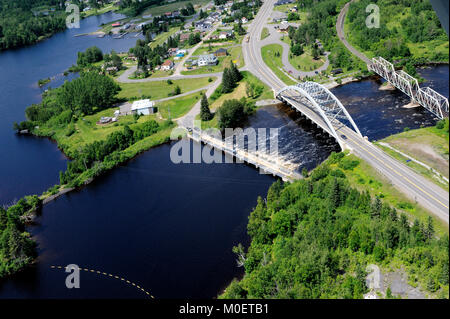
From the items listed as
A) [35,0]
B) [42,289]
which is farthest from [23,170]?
[35,0]

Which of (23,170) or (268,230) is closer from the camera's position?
(268,230)

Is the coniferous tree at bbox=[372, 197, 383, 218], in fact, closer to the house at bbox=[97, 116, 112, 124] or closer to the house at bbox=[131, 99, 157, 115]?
the house at bbox=[131, 99, 157, 115]

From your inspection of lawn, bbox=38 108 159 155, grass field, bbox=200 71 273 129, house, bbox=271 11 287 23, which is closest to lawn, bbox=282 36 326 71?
grass field, bbox=200 71 273 129

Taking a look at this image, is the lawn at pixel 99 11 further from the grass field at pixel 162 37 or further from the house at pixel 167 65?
the house at pixel 167 65

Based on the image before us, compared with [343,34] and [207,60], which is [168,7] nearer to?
[207,60]

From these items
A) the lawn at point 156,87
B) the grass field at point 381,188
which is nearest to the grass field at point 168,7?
the lawn at point 156,87

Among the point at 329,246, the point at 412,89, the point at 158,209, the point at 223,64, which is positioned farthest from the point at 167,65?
the point at 329,246

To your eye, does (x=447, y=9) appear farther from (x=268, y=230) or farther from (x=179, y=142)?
(x=179, y=142)
